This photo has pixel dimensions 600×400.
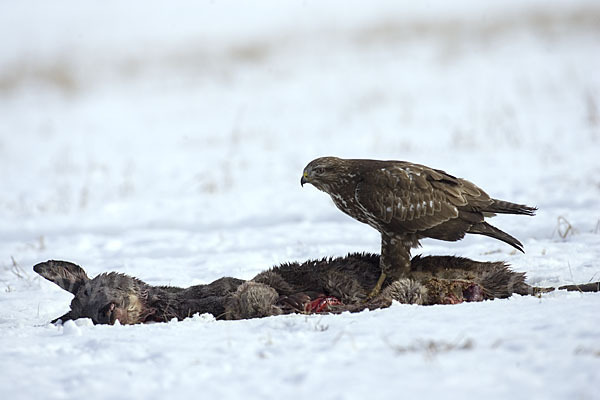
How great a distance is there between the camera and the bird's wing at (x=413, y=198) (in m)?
5.18

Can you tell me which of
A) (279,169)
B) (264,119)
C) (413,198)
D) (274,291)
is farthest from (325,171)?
(264,119)

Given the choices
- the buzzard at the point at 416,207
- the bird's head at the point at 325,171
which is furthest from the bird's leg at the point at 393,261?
the bird's head at the point at 325,171

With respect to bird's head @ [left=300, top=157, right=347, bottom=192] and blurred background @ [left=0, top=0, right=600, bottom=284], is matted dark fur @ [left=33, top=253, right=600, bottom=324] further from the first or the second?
blurred background @ [left=0, top=0, right=600, bottom=284]

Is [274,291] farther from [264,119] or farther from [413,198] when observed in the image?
[264,119]

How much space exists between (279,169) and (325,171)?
7.03 metres

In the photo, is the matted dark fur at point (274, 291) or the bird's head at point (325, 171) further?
the bird's head at point (325, 171)

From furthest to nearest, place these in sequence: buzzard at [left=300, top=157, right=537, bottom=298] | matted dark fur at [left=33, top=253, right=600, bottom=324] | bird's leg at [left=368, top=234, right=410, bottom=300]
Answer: buzzard at [left=300, top=157, right=537, bottom=298] < bird's leg at [left=368, top=234, right=410, bottom=300] < matted dark fur at [left=33, top=253, right=600, bottom=324]

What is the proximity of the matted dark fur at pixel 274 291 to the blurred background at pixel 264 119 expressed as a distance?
128 cm

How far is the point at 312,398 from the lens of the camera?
8.43ft

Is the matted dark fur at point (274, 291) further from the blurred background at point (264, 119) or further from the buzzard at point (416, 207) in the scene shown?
the blurred background at point (264, 119)

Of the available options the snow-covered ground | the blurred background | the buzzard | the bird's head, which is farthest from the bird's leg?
the blurred background

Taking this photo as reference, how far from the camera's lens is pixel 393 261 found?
5027 mm

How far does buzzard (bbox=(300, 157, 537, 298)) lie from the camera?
5.17m

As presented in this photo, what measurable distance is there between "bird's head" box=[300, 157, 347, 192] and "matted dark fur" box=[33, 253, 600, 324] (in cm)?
92
